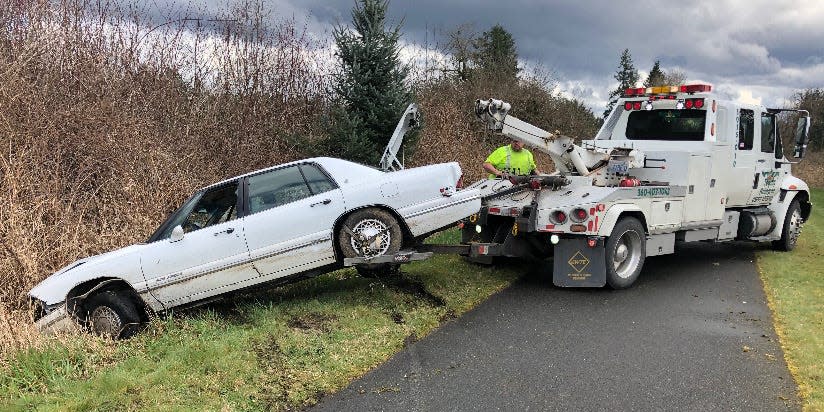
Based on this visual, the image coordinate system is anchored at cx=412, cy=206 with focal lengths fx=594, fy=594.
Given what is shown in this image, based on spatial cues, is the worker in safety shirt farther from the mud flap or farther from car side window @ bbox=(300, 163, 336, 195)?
car side window @ bbox=(300, 163, 336, 195)

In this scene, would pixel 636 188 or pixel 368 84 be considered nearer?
pixel 636 188

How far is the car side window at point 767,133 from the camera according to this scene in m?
9.37

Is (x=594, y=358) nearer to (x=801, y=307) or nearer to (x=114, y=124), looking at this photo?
(x=801, y=307)

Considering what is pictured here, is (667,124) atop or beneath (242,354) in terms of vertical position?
atop

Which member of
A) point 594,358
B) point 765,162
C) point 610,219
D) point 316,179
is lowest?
point 594,358

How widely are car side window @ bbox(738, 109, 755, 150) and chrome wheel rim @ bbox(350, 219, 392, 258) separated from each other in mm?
5861

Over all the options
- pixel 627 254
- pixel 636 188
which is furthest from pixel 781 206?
pixel 636 188

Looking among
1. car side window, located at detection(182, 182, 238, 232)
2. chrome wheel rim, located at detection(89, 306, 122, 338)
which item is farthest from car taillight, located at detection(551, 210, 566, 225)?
chrome wheel rim, located at detection(89, 306, 122, 338)

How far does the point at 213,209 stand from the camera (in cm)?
630

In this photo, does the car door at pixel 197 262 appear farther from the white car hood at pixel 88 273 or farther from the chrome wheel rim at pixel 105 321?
the chrome wheel rim at pixel 105 321

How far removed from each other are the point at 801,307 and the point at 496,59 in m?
17.9

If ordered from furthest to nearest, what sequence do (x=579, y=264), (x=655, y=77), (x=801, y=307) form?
(x=655, y=77), (x=579, y=264), (x=801, y=307)

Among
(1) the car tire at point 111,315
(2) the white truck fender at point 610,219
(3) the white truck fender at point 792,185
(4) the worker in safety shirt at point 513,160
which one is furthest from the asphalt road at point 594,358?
(3) the white truck fender at point 792,185

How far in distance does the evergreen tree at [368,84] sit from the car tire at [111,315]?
5848 mm
